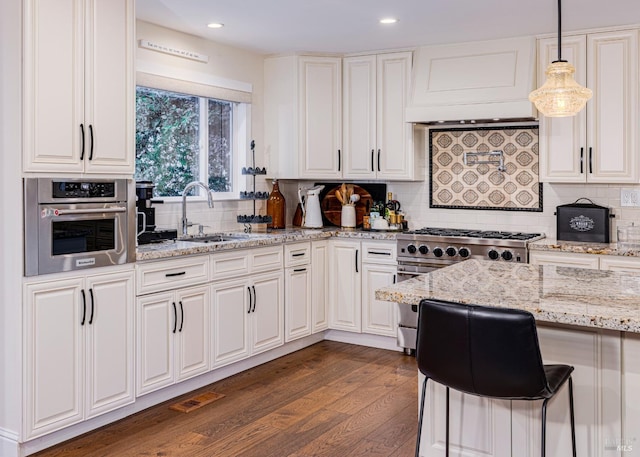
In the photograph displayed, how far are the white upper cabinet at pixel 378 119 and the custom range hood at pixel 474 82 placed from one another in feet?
0.54

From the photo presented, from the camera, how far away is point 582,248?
4.29 m

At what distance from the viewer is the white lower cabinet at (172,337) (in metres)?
3.64

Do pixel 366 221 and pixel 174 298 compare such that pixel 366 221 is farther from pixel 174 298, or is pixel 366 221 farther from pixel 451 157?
pixel 174 298

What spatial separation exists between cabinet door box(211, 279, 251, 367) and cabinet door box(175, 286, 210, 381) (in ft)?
0.25

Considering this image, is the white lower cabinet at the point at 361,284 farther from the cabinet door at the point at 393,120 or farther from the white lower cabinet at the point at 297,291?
the cabinet door at the point at 393,120

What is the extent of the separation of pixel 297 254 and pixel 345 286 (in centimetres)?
55

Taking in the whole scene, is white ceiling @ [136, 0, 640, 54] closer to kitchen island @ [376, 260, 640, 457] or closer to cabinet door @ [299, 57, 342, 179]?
cabinet door @ [299, 57, 342, 179]

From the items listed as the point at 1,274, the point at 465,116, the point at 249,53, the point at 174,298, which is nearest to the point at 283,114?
the point at 249,53

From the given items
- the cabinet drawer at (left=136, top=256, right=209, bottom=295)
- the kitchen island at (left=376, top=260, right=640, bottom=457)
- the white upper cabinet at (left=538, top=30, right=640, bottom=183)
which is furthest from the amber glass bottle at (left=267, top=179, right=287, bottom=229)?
the kitchen island at (left=376, top=260, right=640, bottom=457)

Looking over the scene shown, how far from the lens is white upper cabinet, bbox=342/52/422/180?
17.1ft

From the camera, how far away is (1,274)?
3.09 m

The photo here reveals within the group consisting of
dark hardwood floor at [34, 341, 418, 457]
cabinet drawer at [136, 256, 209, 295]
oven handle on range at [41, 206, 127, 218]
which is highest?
oven handle on range at [41, 206, 127, 218]

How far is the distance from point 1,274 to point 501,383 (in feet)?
7.88

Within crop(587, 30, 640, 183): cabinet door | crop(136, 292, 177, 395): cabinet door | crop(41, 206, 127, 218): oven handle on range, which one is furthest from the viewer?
crop(587, 30, 640, 183): cabinet door
